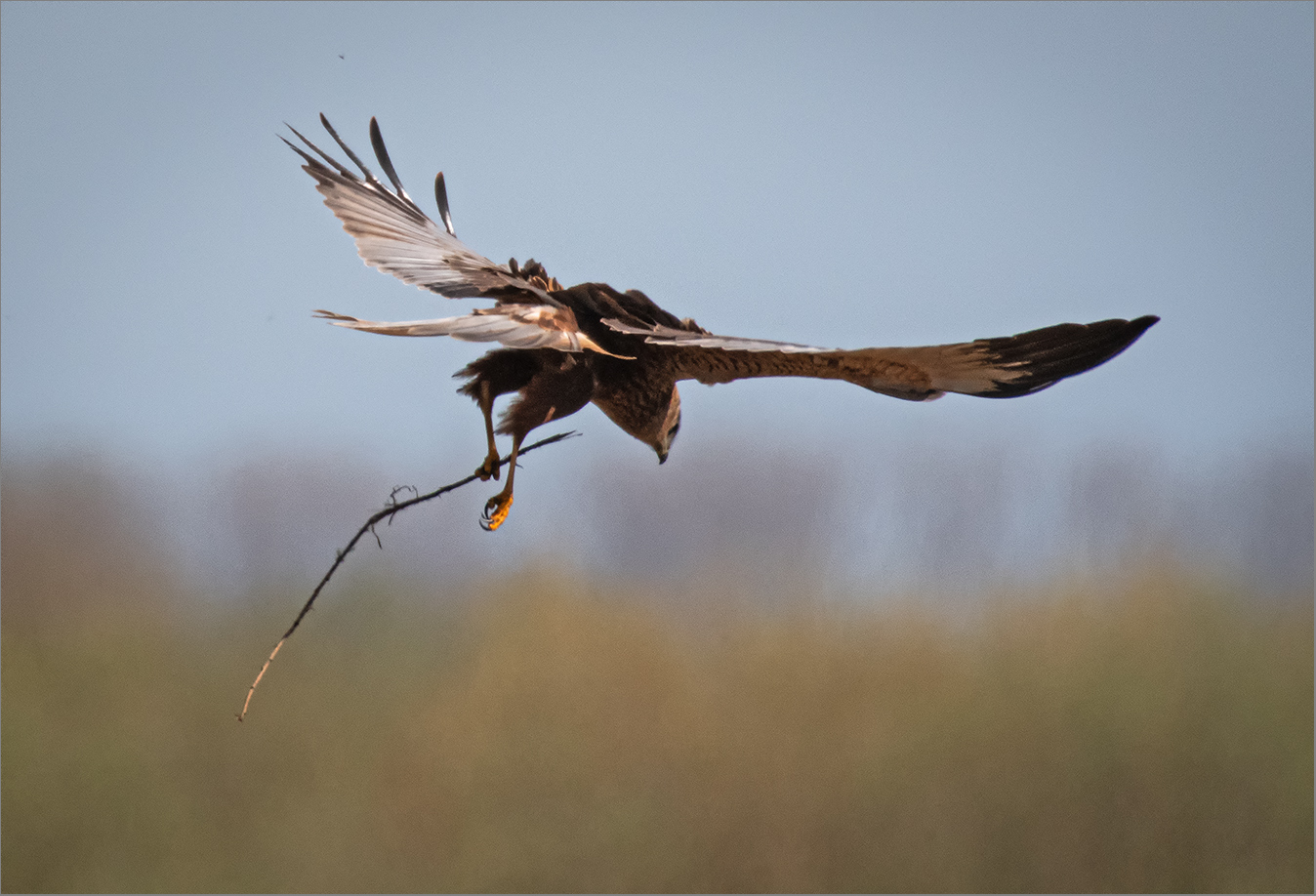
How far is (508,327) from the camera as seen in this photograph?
1.83 metres

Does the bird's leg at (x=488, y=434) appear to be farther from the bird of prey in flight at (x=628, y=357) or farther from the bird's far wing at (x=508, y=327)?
the bird's far wing at (x=508, y=327)

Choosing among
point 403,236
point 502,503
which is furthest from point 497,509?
point 403,236

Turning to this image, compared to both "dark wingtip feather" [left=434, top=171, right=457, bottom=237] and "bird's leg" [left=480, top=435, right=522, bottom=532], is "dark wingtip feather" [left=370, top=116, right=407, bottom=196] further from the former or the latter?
"bird's leg" [left=480, top=435, right=522, bottom=532]

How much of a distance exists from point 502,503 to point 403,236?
0.75 metres

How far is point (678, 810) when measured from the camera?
8547mm

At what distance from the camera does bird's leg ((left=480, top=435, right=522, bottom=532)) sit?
2.18 metres

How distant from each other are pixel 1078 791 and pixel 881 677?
5.19 ft

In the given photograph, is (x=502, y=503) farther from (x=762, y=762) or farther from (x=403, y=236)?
(x=762, y=762)

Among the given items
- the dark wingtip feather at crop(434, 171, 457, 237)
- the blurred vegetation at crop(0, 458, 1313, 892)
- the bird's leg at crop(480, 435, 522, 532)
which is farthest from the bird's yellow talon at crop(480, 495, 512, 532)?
the blurred vegetation at crop(0, 458, 1313, 892)

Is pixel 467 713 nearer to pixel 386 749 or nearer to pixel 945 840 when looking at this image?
pixel 386 749

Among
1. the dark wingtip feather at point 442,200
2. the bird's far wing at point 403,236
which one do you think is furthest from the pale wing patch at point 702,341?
the dark wingtip feather at point 442,200

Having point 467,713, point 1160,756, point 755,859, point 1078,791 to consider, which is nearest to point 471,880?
point 467,713

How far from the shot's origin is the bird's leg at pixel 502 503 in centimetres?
218

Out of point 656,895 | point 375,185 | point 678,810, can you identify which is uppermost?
point 375,185
